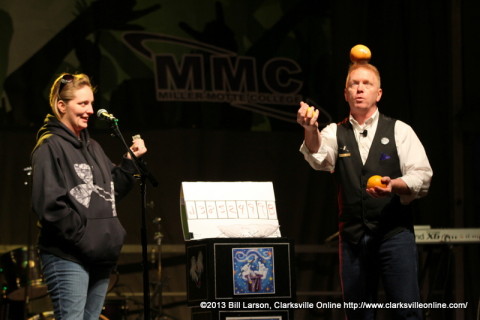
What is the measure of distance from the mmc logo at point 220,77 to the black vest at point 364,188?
11.2ft

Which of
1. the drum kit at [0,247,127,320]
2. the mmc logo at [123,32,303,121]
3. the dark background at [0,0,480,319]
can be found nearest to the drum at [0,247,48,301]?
the drum kit at [0,247,127,320]

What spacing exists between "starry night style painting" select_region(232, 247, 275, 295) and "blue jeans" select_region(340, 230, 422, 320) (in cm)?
50

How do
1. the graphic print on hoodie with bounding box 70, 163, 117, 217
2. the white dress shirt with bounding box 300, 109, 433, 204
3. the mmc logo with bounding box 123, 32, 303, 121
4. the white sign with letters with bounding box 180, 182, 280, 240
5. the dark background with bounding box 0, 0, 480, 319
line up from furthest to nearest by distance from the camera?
the mmc logo with bounding box 123, 32, 303, 121, the dark background with bounding box 0, 0, 480, 319, the white sign with letters with bounding box 180, 182, 280, 240, the white dress shirt with bounding box 300, 109, 433, 204, the graphic print on hoodie with bounding box 70, 163, 117, 217

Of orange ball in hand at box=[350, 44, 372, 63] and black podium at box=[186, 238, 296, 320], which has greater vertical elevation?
orange ball in hand at box=[350, 44, 372, 63]

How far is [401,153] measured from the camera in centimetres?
395

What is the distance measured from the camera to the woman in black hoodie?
3.41 metres

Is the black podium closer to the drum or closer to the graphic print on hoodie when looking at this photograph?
A: the graphic print on hoodie

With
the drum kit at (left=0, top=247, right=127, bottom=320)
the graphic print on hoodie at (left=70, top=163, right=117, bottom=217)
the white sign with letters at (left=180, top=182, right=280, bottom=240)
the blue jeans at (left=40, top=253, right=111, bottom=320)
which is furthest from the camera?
the drum kit at (left=0, top=247, right=127, bottom=320)

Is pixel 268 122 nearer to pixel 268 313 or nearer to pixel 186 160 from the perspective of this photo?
pixel 186 160

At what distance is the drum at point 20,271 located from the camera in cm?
623

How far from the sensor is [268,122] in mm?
7426

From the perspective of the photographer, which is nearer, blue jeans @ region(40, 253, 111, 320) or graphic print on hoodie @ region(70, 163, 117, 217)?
blue jeans @ region(40, 253, 111, 320)

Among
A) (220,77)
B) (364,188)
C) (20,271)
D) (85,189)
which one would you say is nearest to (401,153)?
(364,188)

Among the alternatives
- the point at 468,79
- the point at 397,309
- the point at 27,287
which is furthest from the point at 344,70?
the point at 397,309
